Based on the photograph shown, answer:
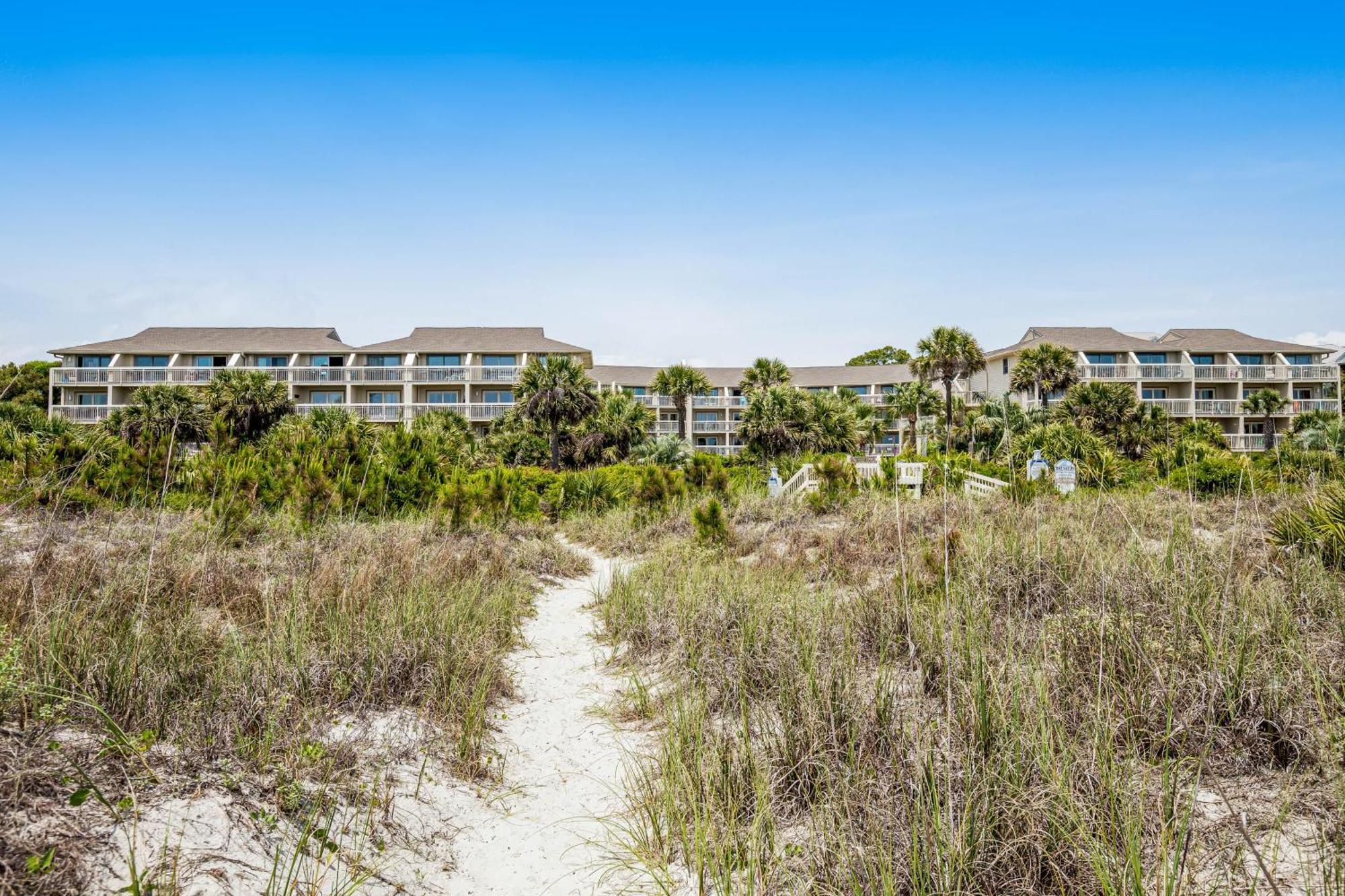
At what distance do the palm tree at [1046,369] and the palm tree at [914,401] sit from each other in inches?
222

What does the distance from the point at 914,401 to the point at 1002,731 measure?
45.1 metres

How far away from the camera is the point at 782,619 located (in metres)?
5.08

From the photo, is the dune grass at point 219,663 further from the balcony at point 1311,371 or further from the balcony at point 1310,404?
the balcony at point 1311,371

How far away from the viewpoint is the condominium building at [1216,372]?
4641cm

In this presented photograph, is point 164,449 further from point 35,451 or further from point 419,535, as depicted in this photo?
point 419,535

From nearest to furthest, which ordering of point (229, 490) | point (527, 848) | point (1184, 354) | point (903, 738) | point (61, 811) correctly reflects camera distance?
1. point (61, 811)
2. point (903, 738)
3. point (527, 848)
4. point (229, 490)
5. point (1184, 354)

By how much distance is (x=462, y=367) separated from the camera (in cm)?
4916

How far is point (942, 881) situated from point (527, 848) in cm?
180

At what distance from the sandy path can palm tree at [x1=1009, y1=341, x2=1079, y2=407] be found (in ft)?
131

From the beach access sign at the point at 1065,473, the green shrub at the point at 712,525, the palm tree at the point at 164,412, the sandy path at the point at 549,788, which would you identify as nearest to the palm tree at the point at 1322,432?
the beach access sign at the point at 1065,473

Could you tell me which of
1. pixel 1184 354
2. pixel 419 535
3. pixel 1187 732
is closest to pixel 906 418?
pixel 1184 354

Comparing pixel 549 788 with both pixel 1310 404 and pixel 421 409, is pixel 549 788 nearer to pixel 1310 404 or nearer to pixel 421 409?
pixel 421 409

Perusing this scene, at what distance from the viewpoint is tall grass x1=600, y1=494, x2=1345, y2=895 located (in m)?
2.50

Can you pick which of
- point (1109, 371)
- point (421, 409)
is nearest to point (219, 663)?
point (421, 409)
